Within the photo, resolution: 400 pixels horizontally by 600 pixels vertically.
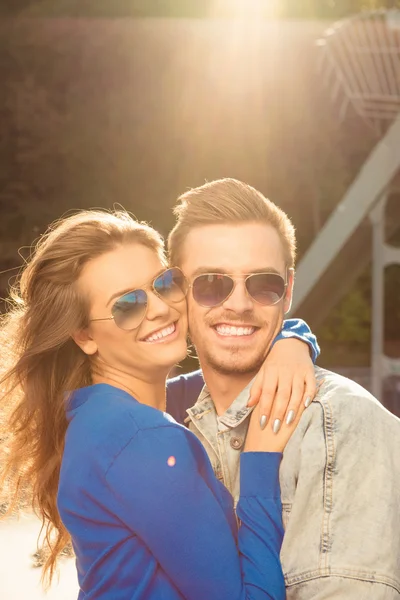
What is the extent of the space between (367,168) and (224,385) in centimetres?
630

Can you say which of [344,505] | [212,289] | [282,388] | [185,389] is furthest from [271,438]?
[185,389]

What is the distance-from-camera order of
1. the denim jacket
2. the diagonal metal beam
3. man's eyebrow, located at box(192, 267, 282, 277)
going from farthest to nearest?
the diagonal metal beam < man's eyebrow, located at box(192, 267, 282, 277) < the denim jacket

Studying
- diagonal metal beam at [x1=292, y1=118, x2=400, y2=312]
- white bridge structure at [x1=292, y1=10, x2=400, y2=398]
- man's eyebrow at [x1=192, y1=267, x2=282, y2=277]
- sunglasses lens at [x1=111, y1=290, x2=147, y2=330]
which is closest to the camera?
sunglasses lens at [x1=111, y1=290, x2=147, y2=330]

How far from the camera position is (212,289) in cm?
294

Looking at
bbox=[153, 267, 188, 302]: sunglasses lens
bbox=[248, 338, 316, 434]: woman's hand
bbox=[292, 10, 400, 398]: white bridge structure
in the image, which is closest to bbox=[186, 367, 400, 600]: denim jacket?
bbox=[248, 338, 316, 434]: woman's hand

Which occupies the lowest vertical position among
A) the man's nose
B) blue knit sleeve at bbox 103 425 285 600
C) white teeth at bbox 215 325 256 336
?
blue knit sleeve at bbox 103 425 285 600

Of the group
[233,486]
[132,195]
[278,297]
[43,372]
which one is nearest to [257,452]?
[233,486]

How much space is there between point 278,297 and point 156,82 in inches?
525

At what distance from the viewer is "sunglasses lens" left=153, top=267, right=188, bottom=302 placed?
280 cm

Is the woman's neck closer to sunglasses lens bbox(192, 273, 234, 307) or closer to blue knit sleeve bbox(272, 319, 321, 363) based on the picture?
sunglasses lens bbox(192, 273, 234, 307)

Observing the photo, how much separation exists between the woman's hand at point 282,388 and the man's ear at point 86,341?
22.6 inches

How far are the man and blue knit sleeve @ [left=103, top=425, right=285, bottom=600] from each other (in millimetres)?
69

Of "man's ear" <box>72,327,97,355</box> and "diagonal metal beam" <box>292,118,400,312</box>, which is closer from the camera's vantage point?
"man's ear" <box>72,327,97,355</box>

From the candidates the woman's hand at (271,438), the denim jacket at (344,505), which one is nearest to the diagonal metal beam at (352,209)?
the woman's hand at (271,438)
